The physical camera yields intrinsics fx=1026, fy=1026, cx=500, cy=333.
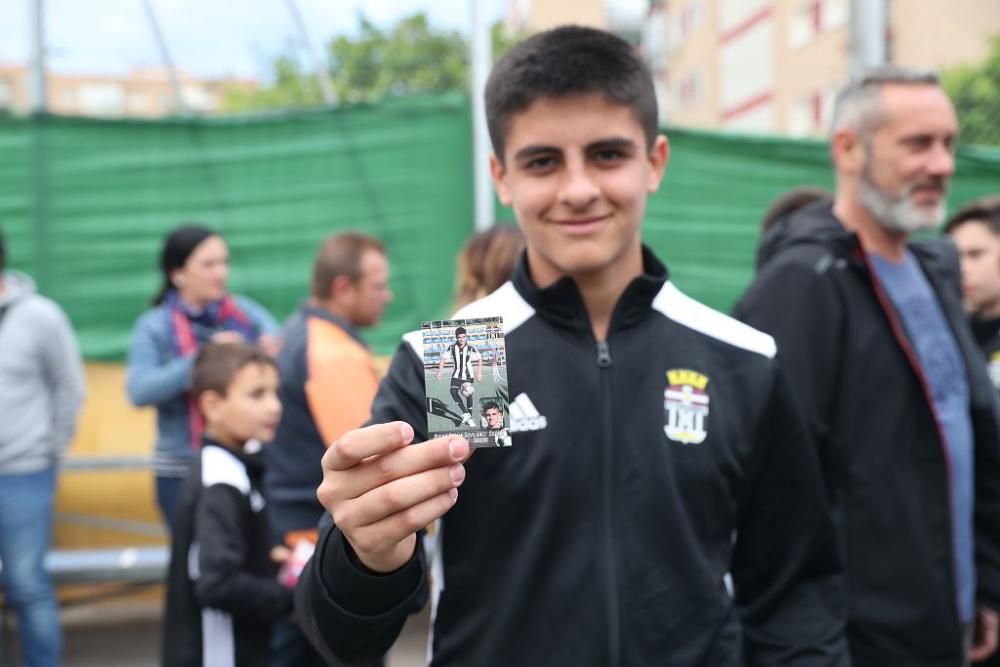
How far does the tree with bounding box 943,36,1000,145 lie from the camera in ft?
21.4

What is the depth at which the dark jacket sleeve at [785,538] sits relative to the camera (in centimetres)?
193

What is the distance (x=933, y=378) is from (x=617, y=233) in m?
1.34

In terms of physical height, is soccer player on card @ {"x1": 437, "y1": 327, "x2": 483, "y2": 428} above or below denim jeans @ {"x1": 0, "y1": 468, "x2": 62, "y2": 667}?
above

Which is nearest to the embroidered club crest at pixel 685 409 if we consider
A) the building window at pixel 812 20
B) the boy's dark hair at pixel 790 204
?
the boy's dark hair at pixel 790 204

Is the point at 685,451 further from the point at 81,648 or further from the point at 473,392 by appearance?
the point at 81,648

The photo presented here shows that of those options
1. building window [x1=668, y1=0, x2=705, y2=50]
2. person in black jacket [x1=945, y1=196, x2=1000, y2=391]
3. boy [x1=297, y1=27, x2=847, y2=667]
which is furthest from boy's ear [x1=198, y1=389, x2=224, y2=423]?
building window [x1=668, y1=0, x2=705, y2=50]

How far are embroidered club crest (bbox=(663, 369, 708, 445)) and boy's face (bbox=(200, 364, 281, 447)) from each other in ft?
6.91

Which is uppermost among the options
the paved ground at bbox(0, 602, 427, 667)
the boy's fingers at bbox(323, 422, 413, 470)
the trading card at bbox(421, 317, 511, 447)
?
the trading card at bbox(421, 317, 511, 447)

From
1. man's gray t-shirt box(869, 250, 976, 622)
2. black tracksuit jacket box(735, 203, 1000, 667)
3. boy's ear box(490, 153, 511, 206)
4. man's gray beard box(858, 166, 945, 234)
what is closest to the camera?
boy's ear box(490, 153, 511, 206)

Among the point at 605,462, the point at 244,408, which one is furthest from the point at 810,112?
the point at 605,462

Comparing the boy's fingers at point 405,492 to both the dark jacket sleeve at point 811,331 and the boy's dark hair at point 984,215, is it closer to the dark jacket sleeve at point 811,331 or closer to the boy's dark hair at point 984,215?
the dark jacket sleeve at point 811,331

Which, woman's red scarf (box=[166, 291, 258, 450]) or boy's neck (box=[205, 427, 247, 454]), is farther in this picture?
woman's red scarf (box=[166, 291, 258, 450])

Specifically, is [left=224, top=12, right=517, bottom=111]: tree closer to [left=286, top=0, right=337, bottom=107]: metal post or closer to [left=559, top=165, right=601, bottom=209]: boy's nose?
[left=286, top=0, right=337, bottom=107]: metal post

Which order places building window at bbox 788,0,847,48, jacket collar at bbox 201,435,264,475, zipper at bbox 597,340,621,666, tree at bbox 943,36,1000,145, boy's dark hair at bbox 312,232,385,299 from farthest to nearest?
building window at bbox 788,0,847,48 < tree at bbox 943,36,1000,145 < boy's dark hair at bbox 312,232,385,299 < jacket collar at bbox 201,435,264,475 < zipper at bbox 597,340,621,666
